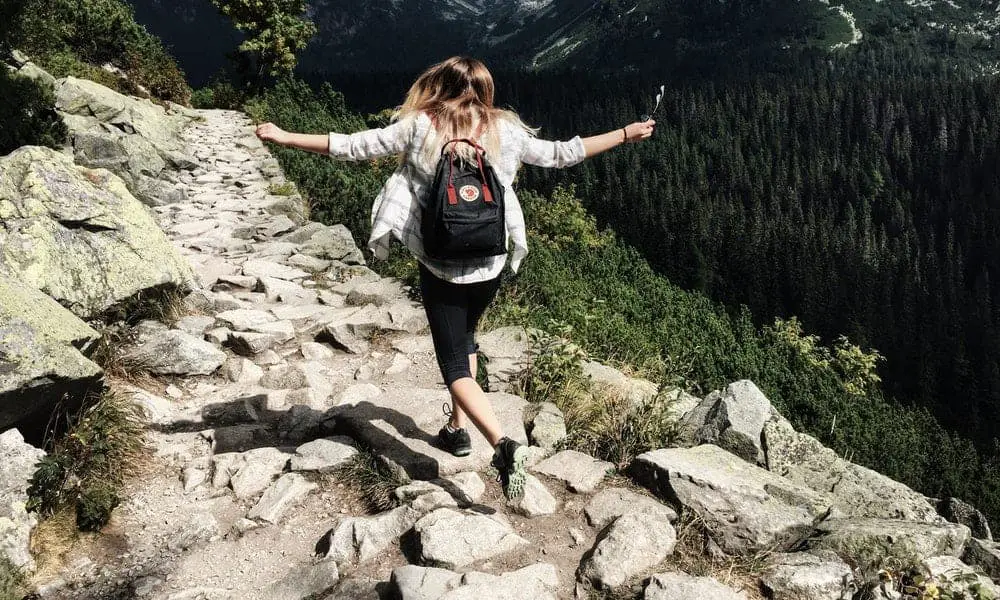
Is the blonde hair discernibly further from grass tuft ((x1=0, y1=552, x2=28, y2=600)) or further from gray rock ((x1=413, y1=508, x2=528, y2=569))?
grass tuft ((x1=0, y1=552, x2=28, y2=600))

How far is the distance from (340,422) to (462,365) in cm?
160

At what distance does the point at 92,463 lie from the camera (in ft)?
12.4

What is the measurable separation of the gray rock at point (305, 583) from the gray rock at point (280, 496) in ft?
1.87

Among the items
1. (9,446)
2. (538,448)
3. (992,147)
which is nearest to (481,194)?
(538,448)

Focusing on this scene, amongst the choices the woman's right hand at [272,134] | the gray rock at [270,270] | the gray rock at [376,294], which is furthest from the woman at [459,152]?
the gray rock at [270,270]

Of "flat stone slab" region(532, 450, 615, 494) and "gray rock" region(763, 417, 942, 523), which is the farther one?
"gray rock" region(763, 417, 942, 523)

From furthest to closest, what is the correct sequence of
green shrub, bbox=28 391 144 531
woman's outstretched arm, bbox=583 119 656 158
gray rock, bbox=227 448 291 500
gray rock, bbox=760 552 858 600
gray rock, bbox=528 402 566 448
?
gray rock, bbox=528 402 566 448
gray rock, bbox=227 448 291 500
woman's outstretched arm, bbox=583 119 656 158
green shrub, bbox=28 391 144 531
gray rock, bbox=760 552 858 600

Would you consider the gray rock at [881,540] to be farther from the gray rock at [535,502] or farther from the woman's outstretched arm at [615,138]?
the woman's outstretched arm at [615,138]

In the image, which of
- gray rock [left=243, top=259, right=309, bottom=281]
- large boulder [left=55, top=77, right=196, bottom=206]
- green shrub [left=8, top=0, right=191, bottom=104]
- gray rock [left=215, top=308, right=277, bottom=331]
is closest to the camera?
gray rock [left=215, top=308, right=277, bottom=331]

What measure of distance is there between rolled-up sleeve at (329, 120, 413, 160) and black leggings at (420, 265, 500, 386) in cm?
63

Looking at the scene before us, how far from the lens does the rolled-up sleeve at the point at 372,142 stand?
310 centimetres

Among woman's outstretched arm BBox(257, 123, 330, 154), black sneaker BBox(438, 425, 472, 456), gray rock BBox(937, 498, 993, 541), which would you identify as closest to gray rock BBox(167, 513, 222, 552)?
black sneaker BBox(438, 425, 472, 456)

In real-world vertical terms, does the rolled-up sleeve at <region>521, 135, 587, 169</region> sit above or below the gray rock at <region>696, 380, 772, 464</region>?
above

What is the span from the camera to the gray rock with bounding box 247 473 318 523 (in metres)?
3.66
